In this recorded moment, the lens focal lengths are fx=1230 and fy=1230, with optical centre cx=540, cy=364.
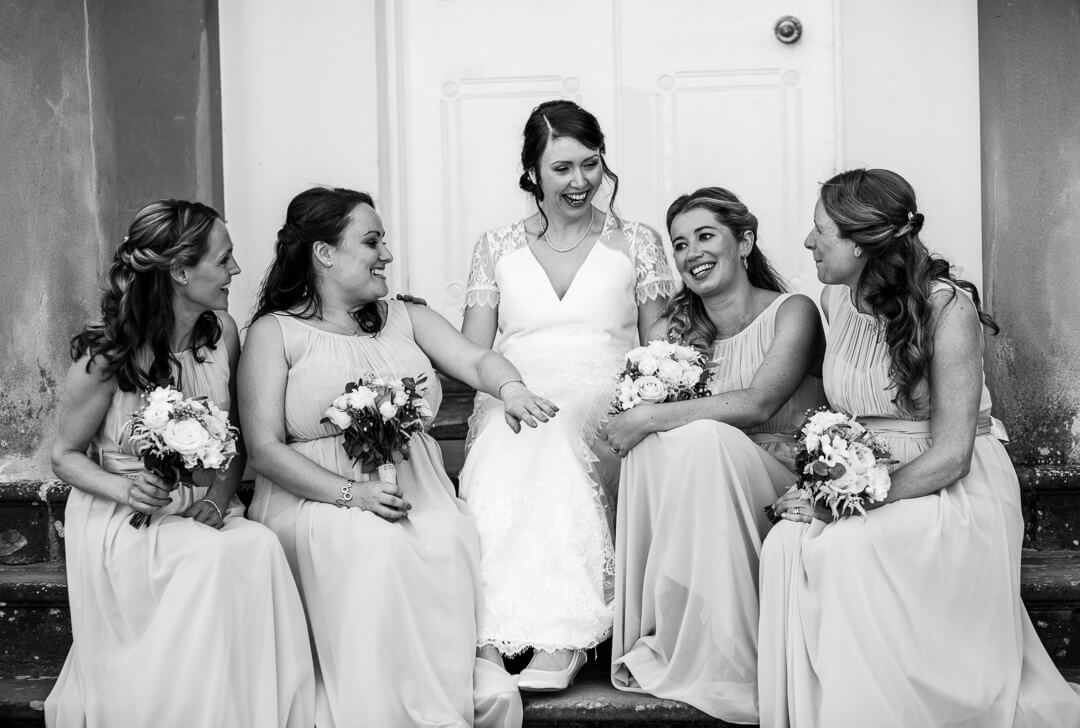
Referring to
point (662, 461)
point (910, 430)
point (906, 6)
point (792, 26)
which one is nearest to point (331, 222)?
point (662, 461)

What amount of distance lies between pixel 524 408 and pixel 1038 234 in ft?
8.15

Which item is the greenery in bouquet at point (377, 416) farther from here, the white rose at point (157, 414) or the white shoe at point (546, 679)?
the white shoe at point (546, 679)

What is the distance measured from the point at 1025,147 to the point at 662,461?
2387mm

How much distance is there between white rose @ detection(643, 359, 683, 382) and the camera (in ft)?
13.6

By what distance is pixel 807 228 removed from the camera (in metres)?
5.83

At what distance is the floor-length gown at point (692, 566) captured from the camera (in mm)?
3852

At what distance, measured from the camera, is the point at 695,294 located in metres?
4.68

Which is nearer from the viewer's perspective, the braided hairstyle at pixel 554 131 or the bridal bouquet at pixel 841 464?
the bridal bouquet at pixel 841 464

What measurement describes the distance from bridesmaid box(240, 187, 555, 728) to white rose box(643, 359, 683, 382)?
397 mm

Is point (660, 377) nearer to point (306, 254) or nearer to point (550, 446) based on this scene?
point (550, 446)

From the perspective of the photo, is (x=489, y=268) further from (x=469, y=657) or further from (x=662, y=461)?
(x=469, y=657)

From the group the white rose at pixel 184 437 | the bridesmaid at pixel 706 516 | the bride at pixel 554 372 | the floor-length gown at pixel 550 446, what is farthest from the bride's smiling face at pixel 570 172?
the white rose at pixel 184 437

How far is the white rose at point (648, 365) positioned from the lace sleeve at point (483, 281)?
88 centimetres

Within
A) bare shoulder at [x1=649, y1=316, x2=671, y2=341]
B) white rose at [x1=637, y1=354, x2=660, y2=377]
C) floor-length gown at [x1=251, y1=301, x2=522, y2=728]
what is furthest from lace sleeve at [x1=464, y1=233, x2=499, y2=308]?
white rose at [x1=637, y1=354, x2=660, y2=377]
